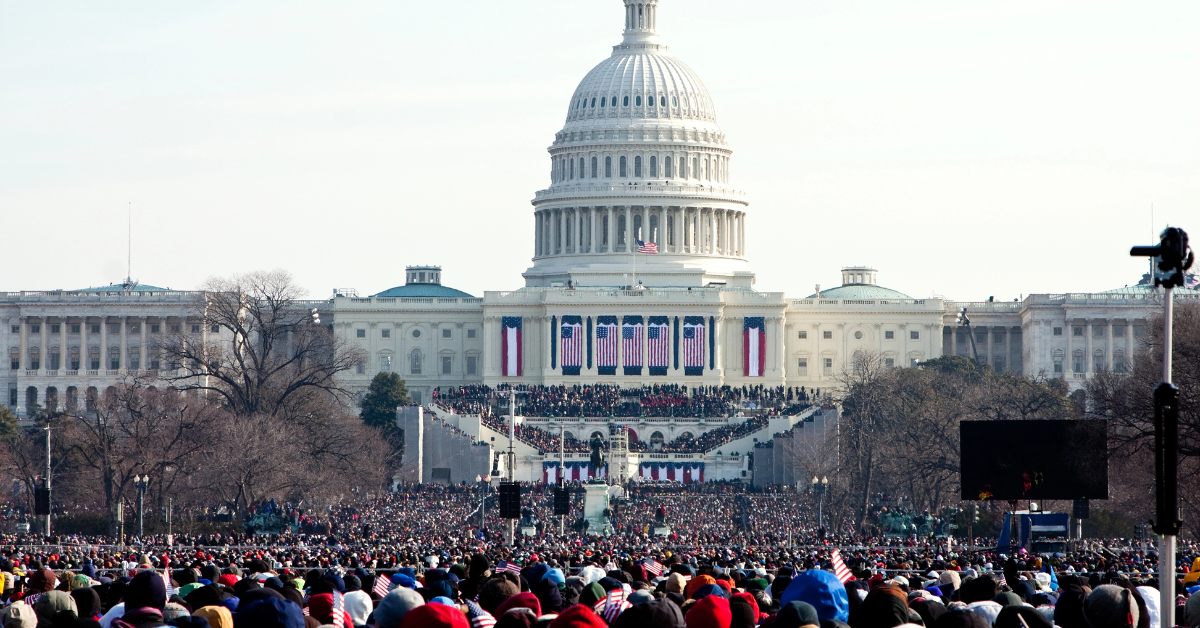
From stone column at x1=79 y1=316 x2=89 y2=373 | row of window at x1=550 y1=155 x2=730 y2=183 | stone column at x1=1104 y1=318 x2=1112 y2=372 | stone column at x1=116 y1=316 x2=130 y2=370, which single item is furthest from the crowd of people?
stone column at x1=79 y1=316 x2=89 y2=373

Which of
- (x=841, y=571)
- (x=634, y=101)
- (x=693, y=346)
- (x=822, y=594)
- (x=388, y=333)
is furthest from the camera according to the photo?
(x=634, y=101)

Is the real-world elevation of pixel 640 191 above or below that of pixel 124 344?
above

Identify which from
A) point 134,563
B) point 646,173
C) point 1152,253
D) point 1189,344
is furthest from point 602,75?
point 1152,253

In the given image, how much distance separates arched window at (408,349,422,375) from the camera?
6590 inches

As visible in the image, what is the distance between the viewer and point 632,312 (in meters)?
160

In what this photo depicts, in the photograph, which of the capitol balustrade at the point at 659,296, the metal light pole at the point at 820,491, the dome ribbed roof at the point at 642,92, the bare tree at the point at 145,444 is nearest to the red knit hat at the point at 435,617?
the bare tree at the point at 145,444

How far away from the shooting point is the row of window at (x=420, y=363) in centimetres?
16638

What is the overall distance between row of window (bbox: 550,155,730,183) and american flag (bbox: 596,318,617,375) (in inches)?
774

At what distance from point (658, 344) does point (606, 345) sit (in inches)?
145

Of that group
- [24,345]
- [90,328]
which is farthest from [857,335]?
[24,345]

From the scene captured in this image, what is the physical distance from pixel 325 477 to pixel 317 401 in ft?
69.7

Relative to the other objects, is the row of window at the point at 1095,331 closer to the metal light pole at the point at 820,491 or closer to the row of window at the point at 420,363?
the row of window at the point at 420,363

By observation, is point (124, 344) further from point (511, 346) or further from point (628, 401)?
point (628, 401)

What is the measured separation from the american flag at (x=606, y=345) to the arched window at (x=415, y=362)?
15.3 meters
